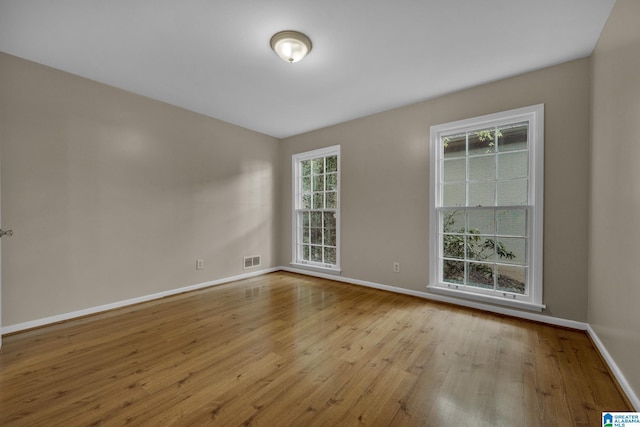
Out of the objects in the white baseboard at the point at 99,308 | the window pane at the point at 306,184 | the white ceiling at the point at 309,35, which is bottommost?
the white baseboard at the point at 99,308

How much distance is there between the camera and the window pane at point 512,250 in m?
2.78

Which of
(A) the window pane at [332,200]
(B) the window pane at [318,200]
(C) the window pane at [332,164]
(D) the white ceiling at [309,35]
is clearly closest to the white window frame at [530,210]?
(D) the white ceiling at [309,35]

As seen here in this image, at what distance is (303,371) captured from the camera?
5.99 ft

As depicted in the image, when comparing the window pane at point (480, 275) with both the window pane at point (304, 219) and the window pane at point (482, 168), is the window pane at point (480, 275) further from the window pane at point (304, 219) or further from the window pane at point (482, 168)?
the window pane at point (304, 219)

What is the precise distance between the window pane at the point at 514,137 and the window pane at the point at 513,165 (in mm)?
73

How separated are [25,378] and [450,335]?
3199 millimetres

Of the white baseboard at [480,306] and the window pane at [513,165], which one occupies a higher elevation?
the window pane at [513,165]

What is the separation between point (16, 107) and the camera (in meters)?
2.42

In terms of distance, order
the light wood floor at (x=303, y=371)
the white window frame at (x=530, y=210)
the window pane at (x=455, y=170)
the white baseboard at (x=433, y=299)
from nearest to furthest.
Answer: the light wood floor at (x=303, y=371) → the white baseboard at (x=433, y=299) → the white window frame at (x=530, y=210) → the window pane at (x=455, y=170)

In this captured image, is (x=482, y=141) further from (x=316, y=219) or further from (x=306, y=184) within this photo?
(x=306, y=184)

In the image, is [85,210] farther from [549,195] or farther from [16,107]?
[549,195]

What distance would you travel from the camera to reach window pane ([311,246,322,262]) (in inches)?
182

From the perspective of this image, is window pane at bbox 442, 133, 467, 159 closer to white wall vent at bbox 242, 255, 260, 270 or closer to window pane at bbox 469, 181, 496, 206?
window pane at bbox 469, 181, 496, 206

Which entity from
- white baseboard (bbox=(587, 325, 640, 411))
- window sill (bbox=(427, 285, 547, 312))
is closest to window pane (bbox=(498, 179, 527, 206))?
window sill (bbox=(427, 285, 547, 312))
